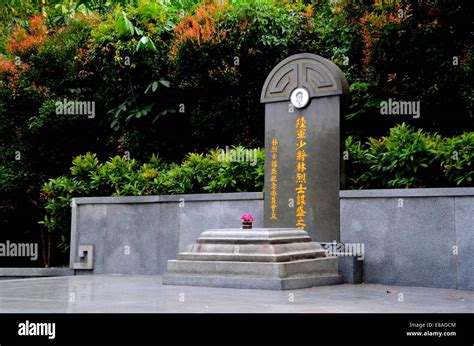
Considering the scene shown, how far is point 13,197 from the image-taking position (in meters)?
16.0

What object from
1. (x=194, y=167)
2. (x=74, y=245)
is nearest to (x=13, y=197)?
(x=74, y=245)

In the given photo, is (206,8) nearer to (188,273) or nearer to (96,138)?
(96,138)

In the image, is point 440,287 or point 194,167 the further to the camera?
point 194,167

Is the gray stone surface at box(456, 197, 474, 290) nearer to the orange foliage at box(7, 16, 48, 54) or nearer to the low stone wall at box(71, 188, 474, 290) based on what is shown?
the low stone wall at box(71, 188, 474, 290)

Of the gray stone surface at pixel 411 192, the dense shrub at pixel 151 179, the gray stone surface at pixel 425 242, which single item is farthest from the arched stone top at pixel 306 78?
the gray stone surface at pixel 425 242

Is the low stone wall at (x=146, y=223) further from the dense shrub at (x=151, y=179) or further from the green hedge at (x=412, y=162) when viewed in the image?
the green hedge at (x=412, y=162)

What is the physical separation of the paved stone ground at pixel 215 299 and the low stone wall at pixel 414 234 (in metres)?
0.32

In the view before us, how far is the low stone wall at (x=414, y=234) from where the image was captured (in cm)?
909

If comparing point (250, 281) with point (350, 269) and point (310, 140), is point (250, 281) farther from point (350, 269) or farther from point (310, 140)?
point (310, 140)

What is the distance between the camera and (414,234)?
9539 millimetres

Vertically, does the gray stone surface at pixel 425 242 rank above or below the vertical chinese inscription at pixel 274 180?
below

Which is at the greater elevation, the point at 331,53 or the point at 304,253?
the point at 331,53

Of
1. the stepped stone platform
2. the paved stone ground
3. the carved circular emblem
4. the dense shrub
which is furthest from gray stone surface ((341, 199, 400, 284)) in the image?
the dense shrub

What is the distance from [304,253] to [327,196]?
4.62 ft
